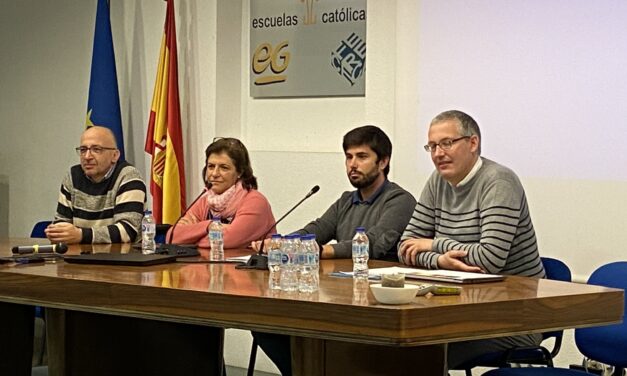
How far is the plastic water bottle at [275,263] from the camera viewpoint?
11.0 feet

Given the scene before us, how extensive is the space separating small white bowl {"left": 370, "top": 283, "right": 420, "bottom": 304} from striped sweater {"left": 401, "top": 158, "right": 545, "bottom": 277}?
107 cm

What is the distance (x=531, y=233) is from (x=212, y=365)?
1460mm

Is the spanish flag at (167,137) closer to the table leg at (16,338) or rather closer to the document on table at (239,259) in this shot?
the table leg at (16,338)

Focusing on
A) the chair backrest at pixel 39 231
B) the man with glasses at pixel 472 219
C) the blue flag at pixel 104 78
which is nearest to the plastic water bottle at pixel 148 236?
the man with glasses at pixel 472 219

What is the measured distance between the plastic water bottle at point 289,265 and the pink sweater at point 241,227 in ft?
5.06

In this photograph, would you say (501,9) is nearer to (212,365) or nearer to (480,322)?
(212,365)

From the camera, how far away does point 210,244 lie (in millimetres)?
4633

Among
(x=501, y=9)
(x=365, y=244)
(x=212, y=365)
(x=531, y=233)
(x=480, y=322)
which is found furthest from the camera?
(x=501, y=9)

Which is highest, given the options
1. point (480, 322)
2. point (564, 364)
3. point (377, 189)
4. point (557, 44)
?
point (557, 44)

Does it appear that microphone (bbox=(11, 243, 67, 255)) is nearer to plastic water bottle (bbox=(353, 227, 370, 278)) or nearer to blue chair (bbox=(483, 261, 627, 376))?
plastic water bottle (bbox=(353, 227, 370, 278))

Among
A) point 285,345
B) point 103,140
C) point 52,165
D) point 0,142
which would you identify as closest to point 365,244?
point 285,345

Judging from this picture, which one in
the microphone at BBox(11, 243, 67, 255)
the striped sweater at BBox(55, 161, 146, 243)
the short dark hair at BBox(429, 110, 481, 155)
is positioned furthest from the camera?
the striped sweater at BBox(55, 161, 146, 243)

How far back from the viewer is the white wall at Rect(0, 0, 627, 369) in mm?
5307

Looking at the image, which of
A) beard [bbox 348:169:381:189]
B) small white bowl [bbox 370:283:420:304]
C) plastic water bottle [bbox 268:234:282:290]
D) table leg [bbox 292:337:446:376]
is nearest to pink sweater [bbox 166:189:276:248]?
beard [bbox 348:169:381:189]
